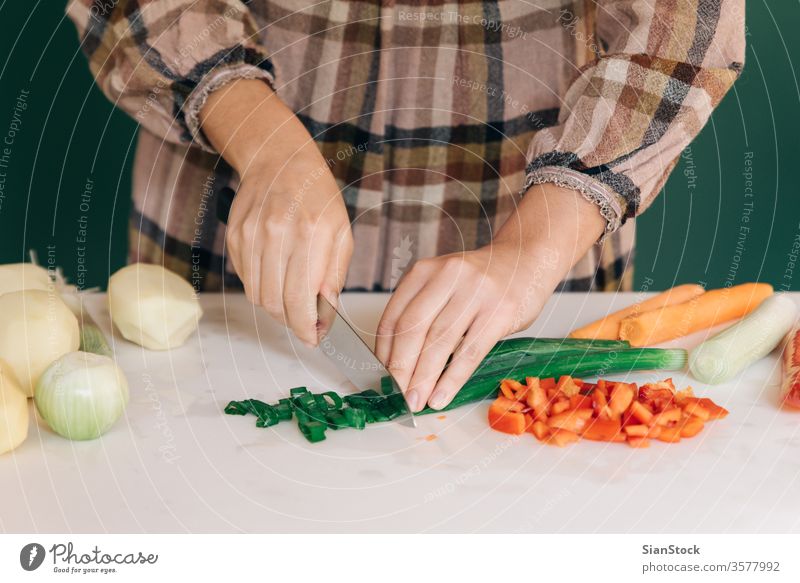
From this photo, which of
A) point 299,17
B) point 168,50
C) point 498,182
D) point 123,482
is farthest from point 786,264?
point 123,482

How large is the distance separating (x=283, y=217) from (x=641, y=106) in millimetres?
567

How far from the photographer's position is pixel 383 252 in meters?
1.62

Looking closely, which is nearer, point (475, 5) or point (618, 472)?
point (618, 472)

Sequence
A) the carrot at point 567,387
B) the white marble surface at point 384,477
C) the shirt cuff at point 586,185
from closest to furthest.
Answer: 1. the white marble surface at point 384,477
2. the carrot at point 567,387
3. the shirt cuff at point 586,185

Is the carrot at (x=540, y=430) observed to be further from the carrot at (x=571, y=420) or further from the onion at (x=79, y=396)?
the onion at (x=79, y=396)

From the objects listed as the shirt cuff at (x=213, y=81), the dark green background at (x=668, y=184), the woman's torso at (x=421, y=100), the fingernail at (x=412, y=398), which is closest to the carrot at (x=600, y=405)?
the fingernail at (x=412, y=398)

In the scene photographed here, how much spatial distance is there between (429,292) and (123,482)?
46 centimetres

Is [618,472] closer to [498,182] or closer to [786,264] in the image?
[498,182]

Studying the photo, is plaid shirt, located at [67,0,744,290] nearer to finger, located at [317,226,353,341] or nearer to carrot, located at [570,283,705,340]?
carrot, located at [570,283,705,340]

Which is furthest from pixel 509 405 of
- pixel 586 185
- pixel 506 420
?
pixel 586 185

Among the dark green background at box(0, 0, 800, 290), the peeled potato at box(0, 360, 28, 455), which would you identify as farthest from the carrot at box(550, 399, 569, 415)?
the dark green background at box(0, 0, 800, 290)

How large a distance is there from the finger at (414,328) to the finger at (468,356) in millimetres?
46

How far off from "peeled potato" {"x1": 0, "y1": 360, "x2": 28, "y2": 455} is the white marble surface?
0.08ft

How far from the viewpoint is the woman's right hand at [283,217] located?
1121mm
